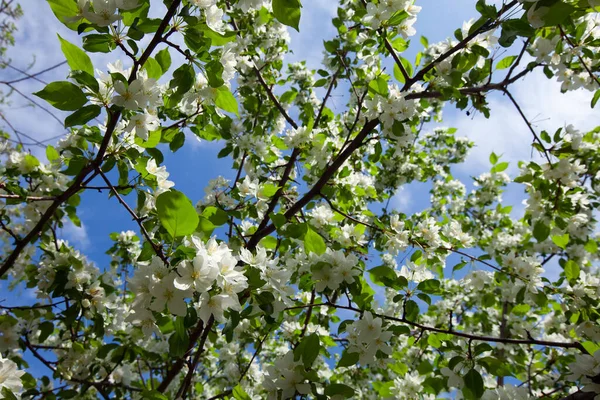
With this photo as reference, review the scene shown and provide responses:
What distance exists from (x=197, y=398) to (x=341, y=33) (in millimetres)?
3959

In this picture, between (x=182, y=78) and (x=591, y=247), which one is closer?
(x=182, y=78)

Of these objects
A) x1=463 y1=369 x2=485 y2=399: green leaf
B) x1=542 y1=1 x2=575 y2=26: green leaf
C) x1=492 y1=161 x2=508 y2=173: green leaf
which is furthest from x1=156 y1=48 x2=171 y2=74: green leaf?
x1=492 y1=161 x2=508 y2=173: green leaf

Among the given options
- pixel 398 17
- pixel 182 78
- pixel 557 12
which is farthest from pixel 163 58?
pixel 557 12

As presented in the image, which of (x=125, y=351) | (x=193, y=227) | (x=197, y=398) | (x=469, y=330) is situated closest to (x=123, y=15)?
(x=193, y=227)

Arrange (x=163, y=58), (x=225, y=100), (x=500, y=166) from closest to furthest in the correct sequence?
(x=163, y=58) → (x=225, y=100) → (x=500, y=166)

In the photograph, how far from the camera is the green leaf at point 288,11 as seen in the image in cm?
112

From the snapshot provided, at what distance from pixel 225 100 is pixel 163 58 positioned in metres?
0.32

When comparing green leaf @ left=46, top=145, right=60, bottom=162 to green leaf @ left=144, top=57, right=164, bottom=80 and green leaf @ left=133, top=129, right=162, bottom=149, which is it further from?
green leaf @ left=144, top=57, right=164, bottom=80

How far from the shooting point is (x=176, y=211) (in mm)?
1201

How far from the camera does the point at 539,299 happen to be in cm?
249

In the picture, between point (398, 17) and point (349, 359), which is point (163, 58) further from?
point (349, 359)

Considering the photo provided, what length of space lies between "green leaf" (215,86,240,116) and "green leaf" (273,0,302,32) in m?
0.63

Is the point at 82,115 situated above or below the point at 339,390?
above

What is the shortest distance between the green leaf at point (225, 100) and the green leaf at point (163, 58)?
26cm
